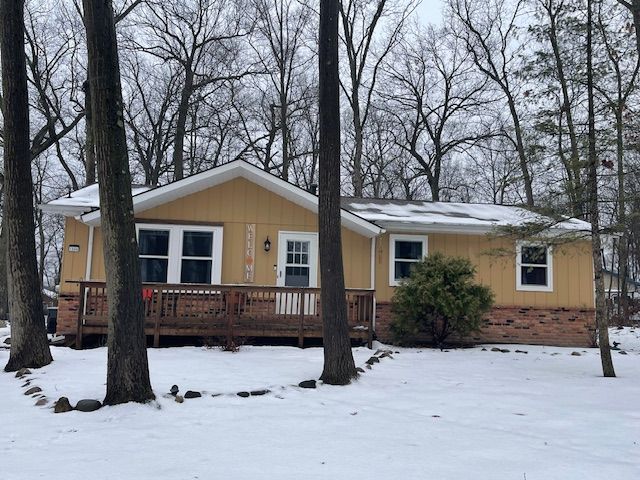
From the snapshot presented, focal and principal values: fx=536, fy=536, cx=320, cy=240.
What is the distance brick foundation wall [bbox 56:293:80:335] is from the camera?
1092 cm

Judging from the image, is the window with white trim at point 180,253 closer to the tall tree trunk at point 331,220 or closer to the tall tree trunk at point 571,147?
the tall tree trunk at point 331,220

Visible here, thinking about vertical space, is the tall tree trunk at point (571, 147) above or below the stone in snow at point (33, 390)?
above

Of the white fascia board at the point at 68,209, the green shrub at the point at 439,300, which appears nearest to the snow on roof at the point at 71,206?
the white fascia board at the point at 68,209

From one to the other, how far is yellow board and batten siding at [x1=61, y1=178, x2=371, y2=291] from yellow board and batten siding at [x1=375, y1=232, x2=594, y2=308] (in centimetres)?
201

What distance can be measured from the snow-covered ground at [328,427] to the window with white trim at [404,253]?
13.6ft

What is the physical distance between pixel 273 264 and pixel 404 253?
3.03 metres

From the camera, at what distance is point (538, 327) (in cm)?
1232

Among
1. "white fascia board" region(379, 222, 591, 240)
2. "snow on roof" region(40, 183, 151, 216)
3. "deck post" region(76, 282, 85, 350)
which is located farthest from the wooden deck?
"white fascia board" region(379, 222, 591, 240)

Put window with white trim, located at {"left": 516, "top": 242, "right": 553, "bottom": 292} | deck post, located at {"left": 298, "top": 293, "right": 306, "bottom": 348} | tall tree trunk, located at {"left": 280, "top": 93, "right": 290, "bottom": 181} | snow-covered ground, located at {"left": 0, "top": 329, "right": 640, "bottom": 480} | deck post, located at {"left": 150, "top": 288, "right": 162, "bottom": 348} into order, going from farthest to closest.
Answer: tall tree trunk, located at {"left": 280, "top": 93, "right": 290, "bottom": 181}
window with white trim, located at {"left": 516, "top": 242, "right": 553, "bottom": 292}
deck post, located at {"left": 298, "top": 293, "right": 306, "bottom": 348}
deck post, located at {"left": 150, "top": 288, "right": 162, "bottom": 348}
snow-covered ground, located at {"left": 0, "top": 329, "right": 640, "bottom": 480}

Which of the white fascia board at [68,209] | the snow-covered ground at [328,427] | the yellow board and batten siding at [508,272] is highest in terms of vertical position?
the white fascia board at [68,209]

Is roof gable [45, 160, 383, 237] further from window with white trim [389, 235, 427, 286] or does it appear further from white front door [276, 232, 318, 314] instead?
window with white trim [389, 235, 427, 286]

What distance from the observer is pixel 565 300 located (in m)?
12.5

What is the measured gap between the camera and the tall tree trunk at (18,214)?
7.48m

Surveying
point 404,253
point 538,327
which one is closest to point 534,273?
point 538,327
